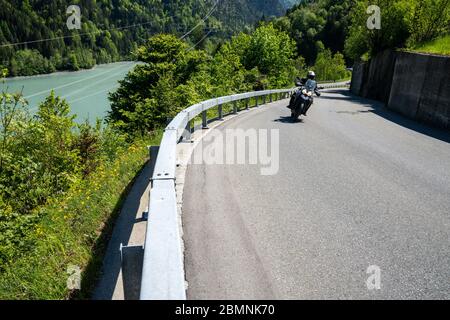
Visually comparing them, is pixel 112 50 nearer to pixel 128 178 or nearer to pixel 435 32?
pixel 435 32

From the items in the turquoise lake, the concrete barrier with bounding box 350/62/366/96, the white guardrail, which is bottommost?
the turquoise lake

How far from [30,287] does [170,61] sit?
2744 centimetres

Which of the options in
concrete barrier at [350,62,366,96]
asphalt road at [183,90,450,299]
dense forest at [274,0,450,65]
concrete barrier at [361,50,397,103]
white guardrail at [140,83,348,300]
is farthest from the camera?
concrete barrier at [350,62,366,96]

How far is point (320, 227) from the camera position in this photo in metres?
4.22

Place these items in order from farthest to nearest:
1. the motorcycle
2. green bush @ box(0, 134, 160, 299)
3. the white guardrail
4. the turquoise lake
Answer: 1. the turquoise lake
2. the motorcycle
3. green bush @ box(0, 134, 160, 299)
4. the white guardrail

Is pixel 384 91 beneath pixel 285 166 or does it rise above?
beneath

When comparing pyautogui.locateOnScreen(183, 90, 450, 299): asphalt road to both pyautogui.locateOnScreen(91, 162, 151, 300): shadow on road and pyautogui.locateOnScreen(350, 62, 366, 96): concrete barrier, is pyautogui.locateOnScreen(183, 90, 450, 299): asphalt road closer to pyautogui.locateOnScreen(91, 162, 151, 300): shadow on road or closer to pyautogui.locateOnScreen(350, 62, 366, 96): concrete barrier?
pyautogui.locateOnScreen(91, 162, 151, 300): shadow on road

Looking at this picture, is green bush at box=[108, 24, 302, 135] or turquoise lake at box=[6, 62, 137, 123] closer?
green bush at box=[108, 24, 302, 135]

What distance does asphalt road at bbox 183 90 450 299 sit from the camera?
314 cm

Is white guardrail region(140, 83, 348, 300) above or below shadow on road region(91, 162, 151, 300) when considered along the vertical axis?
above

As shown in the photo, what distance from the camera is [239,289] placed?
304cm

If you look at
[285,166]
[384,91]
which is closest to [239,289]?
[285,166]

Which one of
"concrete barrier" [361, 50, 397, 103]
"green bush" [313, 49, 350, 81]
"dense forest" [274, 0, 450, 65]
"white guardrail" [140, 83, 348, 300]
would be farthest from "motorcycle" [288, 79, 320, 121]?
"green bush" [313, 49, 350, 81]

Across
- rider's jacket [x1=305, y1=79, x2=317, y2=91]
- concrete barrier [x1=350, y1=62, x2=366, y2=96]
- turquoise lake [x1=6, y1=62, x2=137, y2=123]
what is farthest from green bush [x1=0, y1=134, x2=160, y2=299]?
turquoise lake [x1=6, y1=62, x2=137, y2=123]
